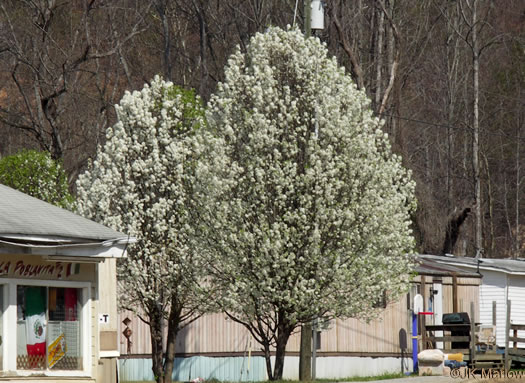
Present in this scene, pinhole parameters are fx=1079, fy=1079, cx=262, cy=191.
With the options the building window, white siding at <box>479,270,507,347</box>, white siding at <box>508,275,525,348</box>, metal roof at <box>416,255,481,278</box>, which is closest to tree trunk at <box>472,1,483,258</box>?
white siding at <box>508,275,525,348</box>

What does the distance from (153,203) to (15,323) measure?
818cm

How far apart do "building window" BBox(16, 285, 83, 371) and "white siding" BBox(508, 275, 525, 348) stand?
19612 millimetres

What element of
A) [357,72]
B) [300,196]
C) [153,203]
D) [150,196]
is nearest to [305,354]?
[300,196]

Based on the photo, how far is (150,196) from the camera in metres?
25.6

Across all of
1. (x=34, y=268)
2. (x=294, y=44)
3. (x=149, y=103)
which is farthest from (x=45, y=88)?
(x=34, y=268)

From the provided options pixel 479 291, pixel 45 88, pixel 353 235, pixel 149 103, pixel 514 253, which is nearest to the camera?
pixel 353 235

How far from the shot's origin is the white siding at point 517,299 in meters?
35.0

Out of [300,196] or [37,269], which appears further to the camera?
[300,196]

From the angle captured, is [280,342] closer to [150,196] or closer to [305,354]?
[305,354]

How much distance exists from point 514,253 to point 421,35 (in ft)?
43.1

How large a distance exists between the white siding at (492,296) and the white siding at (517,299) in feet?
1.33

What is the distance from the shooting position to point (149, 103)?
26156mm

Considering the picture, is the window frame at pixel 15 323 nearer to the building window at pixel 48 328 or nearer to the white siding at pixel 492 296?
the building window at pixel 48 328

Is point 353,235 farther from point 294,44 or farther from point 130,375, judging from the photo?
point 130,375
